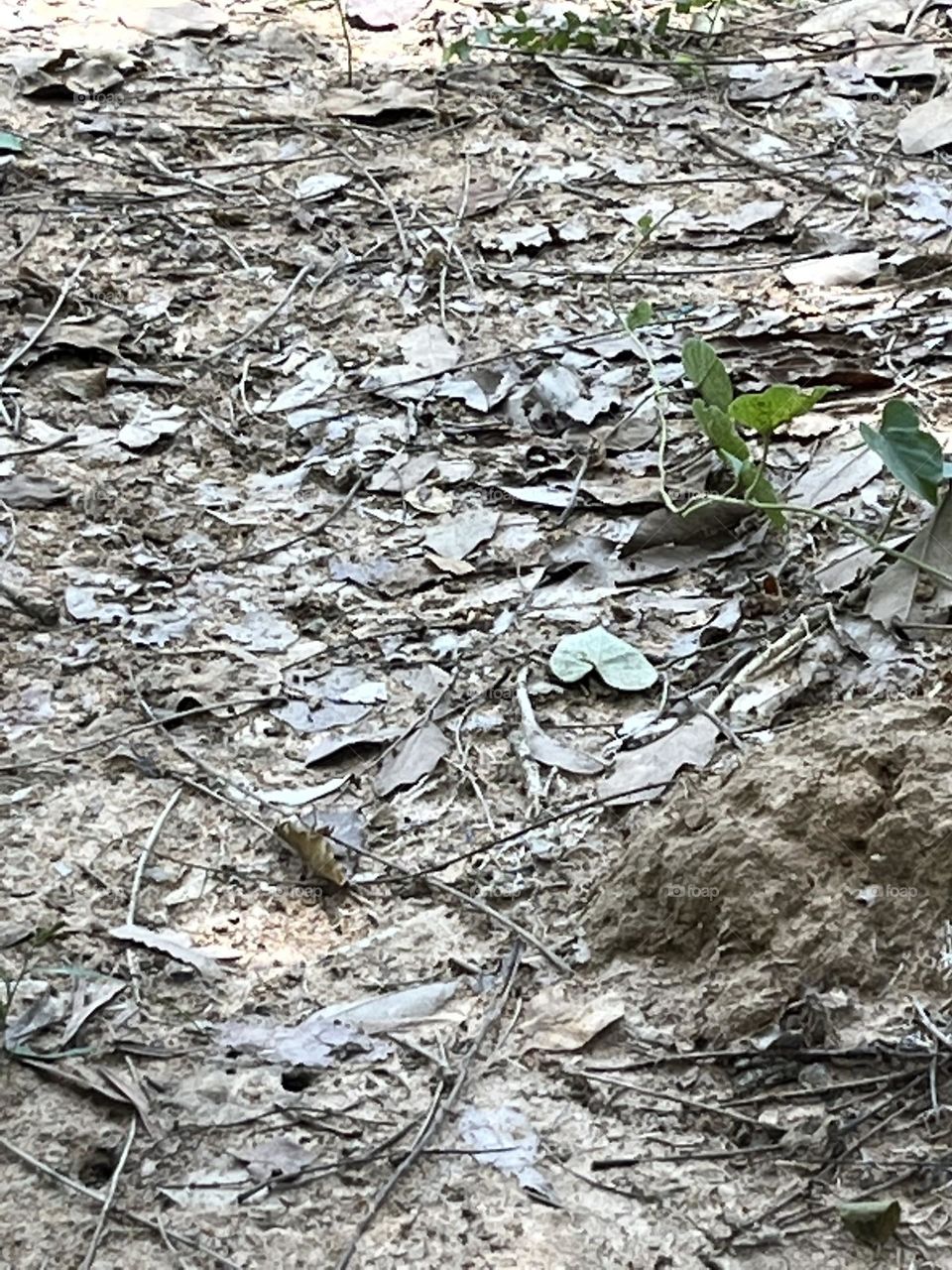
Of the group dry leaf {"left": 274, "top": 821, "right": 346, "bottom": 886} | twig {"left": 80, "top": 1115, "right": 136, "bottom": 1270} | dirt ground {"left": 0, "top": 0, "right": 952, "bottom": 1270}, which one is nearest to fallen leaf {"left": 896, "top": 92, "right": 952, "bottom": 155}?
dirt ground {"left": 0, "top": 0, "right": 952, "bottom": 1270}

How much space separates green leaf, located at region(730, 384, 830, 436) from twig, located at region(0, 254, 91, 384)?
160cm

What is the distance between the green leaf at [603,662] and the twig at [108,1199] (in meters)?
1.01

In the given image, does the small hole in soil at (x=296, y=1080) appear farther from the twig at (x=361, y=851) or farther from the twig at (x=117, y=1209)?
the twig at (x=361, y=851)

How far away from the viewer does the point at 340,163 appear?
4254 millimetres

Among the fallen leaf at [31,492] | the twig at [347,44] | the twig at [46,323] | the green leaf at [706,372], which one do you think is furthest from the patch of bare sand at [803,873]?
the twig at [347,44]

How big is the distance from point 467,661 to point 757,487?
559 millimetres

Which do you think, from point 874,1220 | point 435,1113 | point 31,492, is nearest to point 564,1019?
point 435,1113

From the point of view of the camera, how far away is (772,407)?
2.73m

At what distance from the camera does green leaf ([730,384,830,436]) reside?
271 cm

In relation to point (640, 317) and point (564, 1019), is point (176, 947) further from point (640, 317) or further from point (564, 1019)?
point (640, 317)

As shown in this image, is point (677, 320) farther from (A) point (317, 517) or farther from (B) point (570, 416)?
(A) point (317, 517)

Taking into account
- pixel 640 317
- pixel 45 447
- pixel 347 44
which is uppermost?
pixel 640 317

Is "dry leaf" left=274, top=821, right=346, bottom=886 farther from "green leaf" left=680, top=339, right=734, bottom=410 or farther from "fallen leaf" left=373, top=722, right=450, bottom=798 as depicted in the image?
"green leaf" left=680, top=339, right=734, bottom=410

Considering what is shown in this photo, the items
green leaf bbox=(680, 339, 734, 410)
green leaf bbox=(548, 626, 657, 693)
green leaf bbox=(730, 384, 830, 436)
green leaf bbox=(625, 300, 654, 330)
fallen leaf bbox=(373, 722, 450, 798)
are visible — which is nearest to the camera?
fallen leaf bbox=(373, 722, 450, 798)
